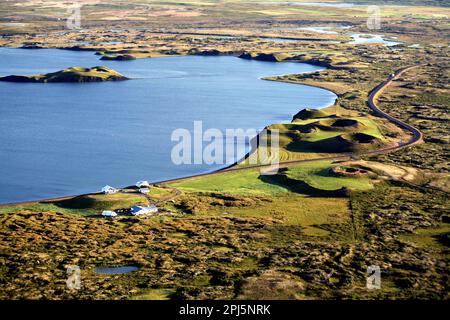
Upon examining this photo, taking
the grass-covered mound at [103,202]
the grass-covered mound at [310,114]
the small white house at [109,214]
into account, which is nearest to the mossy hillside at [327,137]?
the grass-covered mound at [310,114]

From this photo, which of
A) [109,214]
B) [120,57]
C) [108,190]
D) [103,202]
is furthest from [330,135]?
[120,57]

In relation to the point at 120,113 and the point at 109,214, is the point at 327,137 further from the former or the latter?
the point at 109,214

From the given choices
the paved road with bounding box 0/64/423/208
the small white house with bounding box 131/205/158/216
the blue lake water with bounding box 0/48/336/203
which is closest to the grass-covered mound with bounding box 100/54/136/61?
the blue lake water with bounding box 0/48/336/203

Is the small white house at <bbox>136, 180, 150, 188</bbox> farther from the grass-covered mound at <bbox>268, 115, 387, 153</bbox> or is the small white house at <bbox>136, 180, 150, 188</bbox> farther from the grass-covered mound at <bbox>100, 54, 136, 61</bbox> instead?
the grass-covered mound at <bbox>100, 54, 136, 61</bbox>

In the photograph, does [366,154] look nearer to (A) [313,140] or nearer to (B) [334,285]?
(A) [313,140]
